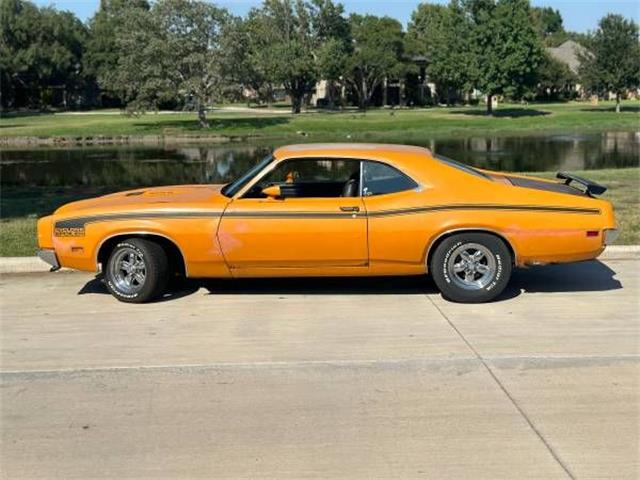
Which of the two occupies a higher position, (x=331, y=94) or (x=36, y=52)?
(x=36, y=52)

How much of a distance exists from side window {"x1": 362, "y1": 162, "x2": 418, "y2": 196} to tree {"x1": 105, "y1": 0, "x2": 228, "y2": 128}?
135 ft

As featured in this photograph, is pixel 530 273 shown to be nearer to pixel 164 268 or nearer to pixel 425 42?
pixel 164 268

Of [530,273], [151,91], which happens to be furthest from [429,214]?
[151,91]

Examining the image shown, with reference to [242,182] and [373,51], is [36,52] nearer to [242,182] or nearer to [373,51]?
[373,51]

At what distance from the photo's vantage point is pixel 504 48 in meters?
56.8

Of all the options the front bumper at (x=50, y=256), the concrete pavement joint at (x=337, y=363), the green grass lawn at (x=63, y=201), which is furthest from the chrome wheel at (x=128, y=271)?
the green grass lawn at (x=63, y=201)

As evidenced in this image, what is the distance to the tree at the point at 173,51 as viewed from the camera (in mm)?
46406

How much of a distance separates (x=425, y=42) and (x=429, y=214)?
86.2 meters

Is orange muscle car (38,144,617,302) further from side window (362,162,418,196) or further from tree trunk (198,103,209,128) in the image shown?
tree trunk (198,103,209,128)

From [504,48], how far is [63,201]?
158 feet

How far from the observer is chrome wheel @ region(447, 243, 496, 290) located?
21.9ft

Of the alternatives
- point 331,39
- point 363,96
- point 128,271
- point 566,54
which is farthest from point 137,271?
point 566,54

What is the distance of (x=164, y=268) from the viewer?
267 inches

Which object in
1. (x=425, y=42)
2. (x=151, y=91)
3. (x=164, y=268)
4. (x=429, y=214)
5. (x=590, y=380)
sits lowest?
(x=590, y=380)
